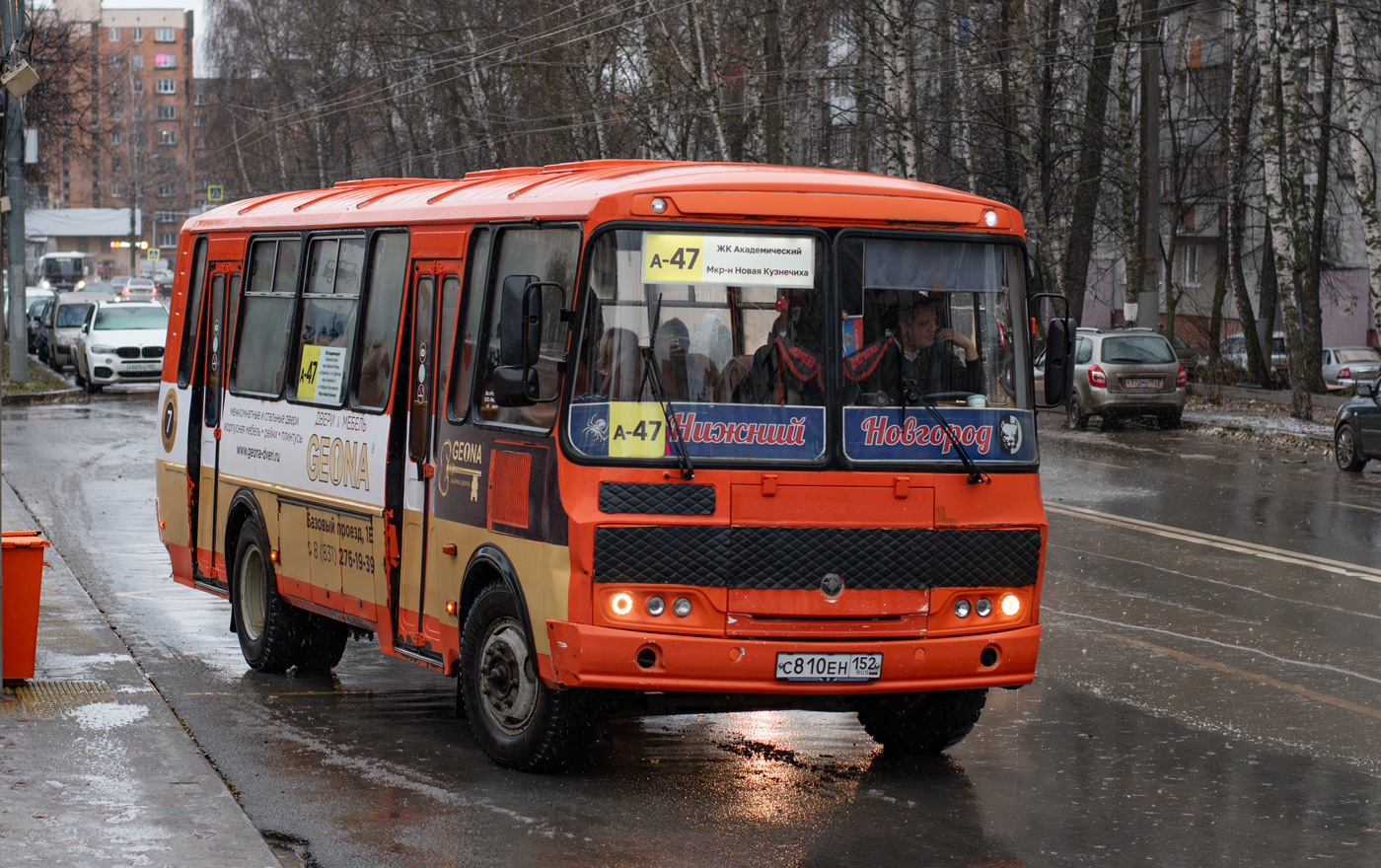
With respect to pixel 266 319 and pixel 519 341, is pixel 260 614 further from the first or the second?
pixel 519 341

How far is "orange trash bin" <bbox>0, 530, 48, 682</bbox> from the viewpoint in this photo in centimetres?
850

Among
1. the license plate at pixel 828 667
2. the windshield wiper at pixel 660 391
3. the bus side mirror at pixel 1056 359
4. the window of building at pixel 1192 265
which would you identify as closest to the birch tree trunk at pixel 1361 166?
the bus side mirror at pixel 1056 359

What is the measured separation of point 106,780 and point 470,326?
7.99 feet

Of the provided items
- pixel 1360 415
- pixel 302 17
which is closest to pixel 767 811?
pixel 1360 415

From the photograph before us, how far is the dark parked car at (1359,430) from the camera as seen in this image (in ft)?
70.8

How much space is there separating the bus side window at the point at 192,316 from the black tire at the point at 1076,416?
789 inches

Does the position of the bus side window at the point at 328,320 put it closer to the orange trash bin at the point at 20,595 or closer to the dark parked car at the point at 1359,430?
the orange trash bin at the point at 20,595

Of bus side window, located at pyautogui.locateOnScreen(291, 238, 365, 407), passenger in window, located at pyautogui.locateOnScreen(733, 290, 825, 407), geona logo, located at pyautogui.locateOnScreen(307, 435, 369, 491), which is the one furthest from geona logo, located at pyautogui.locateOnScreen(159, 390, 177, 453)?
passenger in window, located at pyautogui.locateOnScreen(733, 290, 825, 407)

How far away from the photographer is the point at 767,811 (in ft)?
22.3

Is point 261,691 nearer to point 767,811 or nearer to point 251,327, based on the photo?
point 251,327

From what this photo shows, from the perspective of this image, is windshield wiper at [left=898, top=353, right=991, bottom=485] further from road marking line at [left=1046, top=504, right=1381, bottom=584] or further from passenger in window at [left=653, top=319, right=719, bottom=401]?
road marking line at [left=1046, top=504, right=1381, bottom=584]

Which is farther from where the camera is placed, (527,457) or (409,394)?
(409,394)

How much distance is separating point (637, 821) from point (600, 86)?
3882 cm

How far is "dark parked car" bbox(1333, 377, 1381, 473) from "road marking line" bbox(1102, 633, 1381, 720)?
12.2 m
